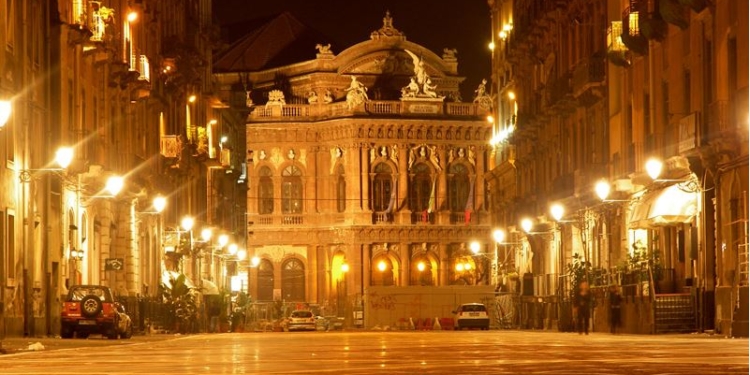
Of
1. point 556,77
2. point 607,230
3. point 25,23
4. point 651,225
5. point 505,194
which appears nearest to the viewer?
point 25,23

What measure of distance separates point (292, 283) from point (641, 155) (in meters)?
58.8

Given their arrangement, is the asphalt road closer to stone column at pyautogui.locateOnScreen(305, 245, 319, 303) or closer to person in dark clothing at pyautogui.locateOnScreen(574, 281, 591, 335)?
person in dark clothing at pyautogui.locateOnScreen(574, 281, 591, 335)

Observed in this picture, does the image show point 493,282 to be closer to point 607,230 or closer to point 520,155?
point 520,155

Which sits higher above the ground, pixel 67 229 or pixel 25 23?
pixel 25 23

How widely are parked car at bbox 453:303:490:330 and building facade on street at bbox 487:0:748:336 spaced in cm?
297

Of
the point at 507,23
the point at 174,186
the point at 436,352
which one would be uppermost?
the point at 507,23

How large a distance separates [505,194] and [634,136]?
33.9 m

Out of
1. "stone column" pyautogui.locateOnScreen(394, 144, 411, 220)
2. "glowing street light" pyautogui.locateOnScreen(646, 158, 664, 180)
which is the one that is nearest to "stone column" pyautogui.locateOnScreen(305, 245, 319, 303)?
"stone column" pyautogui.locateOnScreen(394, 144, 411, 220)

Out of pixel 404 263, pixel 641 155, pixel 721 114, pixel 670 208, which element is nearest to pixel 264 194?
pixel 404 263

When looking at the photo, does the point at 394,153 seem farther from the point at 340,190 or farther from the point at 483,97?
the point at 483,97

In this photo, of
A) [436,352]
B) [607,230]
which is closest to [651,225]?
[607,230]

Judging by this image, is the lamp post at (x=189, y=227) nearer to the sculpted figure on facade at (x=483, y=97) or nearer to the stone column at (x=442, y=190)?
the stone column at (x=442, y=190)

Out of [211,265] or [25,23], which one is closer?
[25,23]

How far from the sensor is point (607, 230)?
55.0 m
